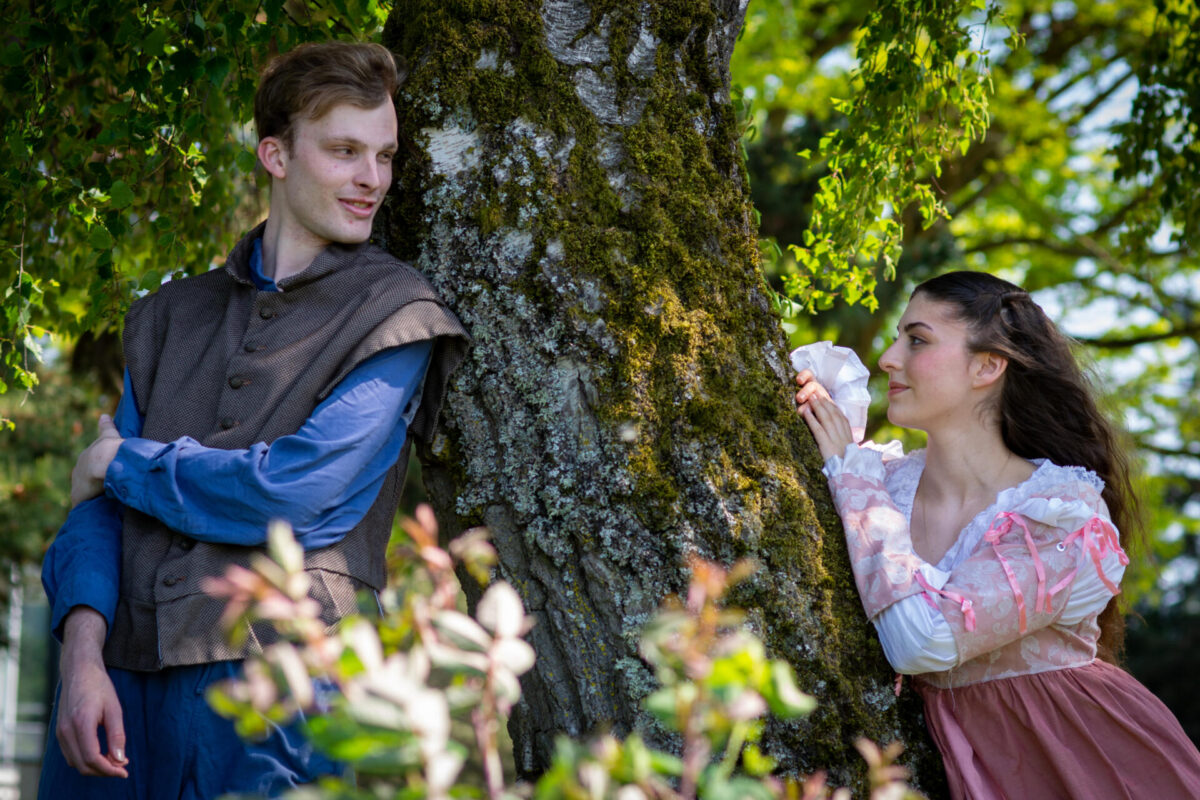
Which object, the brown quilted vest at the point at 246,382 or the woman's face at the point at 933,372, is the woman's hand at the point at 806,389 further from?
the brown quilted vest at the point at 246,382

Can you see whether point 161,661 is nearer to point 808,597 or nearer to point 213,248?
point 808,597

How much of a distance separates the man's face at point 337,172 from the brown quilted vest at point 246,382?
2.4 inches

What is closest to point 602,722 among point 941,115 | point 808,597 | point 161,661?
point 808,597

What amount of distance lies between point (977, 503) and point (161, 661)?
5.44ft

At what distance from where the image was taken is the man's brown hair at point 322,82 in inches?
78.4

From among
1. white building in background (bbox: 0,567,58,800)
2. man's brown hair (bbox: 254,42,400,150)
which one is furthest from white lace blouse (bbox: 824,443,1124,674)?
white building in background (bbox: 0,567,58,800)

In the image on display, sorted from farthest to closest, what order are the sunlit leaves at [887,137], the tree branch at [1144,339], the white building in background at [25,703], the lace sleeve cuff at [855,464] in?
1. the white building in background at [25,703]
2. the tree branch at [1144,339]
3. the sunlit leaves at [887,137]
4. the lace sleeve cuff at [855,464]

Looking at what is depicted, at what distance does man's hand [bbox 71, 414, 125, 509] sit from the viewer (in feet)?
6.25

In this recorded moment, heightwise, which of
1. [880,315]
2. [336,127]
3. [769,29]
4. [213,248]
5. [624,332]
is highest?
[769,29]

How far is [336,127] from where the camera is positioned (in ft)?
6.57

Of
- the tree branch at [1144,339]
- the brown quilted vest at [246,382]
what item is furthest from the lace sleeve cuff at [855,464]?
the tree branch at [1144,339]

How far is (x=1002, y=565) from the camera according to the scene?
80.7 inches

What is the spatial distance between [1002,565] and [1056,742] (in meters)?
0.37

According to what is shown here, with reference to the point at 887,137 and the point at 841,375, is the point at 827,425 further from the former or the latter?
the point at 887,137
